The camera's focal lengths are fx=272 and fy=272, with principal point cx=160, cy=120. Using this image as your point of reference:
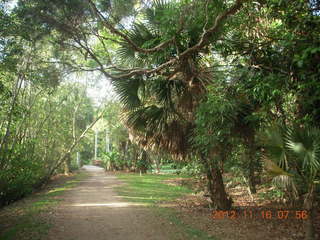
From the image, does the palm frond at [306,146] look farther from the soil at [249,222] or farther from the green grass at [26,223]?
the green grass at [26,223]

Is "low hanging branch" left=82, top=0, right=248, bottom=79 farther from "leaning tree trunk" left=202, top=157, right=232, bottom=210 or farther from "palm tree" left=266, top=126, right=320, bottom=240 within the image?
"leaning tree trunk" left=202, top=157, right=232, bottom=210

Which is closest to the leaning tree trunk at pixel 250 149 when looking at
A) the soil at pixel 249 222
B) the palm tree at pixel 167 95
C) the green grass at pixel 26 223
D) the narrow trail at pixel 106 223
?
the palm tree at pixel 167 95

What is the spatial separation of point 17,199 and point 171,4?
35.4ft

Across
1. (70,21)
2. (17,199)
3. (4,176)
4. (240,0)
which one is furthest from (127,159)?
(240,0)

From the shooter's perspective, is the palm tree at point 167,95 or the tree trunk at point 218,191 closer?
the palm tree at point 167,95

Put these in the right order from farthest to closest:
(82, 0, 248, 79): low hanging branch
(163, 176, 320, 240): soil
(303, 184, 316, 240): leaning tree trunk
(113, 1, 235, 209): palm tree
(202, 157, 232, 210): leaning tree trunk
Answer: (202, 157, 232, 210): leaning tree trunk, (113, 1, 235, 209): palm tree, (82, 0, 248, 79): low hanging branch, (163, 176, 320, 240): soil, (303, 184, 316, 240): leaning tree trunk

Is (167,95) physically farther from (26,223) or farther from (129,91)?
(26,223)

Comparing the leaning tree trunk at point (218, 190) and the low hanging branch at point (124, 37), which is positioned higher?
the low hanging branch at point (124, 37)

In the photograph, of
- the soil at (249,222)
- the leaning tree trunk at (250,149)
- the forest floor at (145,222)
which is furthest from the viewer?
the leaning tree trunk at (250,149)

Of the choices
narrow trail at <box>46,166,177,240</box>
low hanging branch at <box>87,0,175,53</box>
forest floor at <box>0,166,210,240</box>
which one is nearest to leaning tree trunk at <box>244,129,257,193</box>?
forest floor at <box>0,166,210,240</box>

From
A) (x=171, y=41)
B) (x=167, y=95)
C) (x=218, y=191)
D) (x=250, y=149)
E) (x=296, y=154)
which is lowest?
(x=218, y=191)

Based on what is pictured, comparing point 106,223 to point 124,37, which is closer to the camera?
point 124,37

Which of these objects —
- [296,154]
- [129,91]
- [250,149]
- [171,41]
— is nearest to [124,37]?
[171,41]

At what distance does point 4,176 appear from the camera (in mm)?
10148
